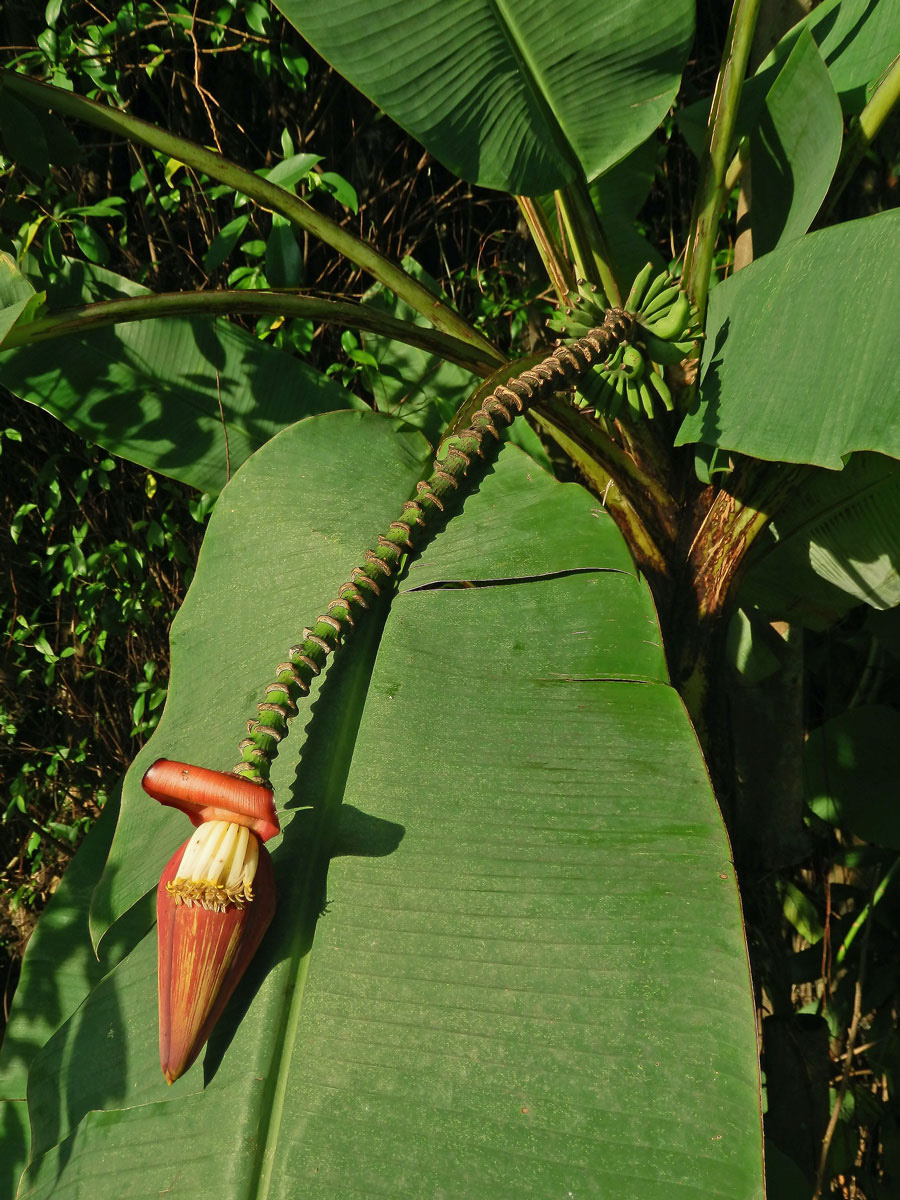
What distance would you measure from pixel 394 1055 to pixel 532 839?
0.16 m

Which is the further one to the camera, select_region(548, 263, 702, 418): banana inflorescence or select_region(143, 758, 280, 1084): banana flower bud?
select_region(548, 263, 702, 418): banana inflorescence

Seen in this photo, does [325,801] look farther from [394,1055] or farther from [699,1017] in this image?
[699,1017]

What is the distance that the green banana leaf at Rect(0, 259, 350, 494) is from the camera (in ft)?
3.52

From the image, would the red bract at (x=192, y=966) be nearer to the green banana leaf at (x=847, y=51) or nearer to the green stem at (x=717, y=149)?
the green stem at (x=717, y=149)

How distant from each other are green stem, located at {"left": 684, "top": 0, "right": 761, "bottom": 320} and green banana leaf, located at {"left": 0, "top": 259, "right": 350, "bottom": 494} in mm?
474

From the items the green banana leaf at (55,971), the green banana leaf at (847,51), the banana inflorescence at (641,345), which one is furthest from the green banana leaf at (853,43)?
the green banana leaf at (55,971)

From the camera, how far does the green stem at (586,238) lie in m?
0.97

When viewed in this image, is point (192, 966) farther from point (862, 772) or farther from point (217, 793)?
point (862, 772)

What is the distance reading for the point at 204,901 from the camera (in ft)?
1.59

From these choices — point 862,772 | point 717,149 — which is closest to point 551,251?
point 717,149

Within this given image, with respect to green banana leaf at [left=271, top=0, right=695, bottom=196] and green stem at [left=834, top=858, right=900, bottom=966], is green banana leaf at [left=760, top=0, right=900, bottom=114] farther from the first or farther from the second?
green stem at [left=834, top=858, right=900, bottom=966]

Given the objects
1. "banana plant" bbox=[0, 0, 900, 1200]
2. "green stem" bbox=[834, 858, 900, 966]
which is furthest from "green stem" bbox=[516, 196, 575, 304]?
"green stem" bbox=[834, 858, 900, 966]

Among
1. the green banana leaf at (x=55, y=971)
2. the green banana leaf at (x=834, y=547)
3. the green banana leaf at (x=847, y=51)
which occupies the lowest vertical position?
the green banana leaf at (x=55, y=971)

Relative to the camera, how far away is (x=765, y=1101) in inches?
47.9
